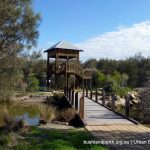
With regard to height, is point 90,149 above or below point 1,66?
below

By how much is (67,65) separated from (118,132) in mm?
30011

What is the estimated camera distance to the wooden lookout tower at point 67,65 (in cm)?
4281

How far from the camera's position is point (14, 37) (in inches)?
746

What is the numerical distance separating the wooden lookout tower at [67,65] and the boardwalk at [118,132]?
25295 mm

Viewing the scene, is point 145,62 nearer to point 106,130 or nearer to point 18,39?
point 18,39

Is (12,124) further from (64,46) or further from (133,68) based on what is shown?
(133,68)

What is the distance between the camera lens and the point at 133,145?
33.8ft

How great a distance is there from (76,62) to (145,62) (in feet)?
81.3

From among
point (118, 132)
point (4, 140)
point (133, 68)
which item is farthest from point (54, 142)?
point (133, 68)

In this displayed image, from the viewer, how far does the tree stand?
18.5 meters

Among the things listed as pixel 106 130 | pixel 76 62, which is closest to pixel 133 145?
pixel 106 130

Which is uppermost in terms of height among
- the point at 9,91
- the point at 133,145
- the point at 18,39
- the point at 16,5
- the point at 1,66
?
the point at 16,5

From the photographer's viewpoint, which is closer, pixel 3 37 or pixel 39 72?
pixel 3 37

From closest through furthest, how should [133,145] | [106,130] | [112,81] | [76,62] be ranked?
[133,145], [106,130], [112,81], [76,62]
